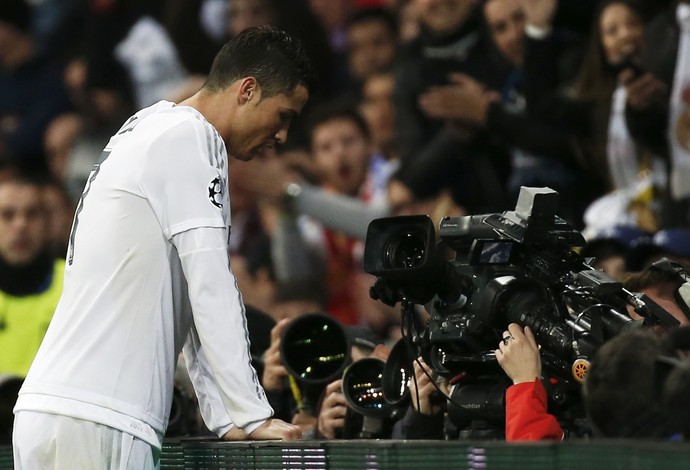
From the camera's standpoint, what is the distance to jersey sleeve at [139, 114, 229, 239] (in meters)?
3.20

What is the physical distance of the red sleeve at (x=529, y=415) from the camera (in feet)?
10.7

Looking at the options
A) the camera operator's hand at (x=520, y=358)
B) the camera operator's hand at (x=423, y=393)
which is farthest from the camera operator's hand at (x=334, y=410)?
the camera operator's hand at (x=520, y=358)

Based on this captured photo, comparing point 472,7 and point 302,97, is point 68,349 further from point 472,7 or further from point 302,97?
point 472,7

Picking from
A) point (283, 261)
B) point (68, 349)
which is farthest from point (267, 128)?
point (283, 261)

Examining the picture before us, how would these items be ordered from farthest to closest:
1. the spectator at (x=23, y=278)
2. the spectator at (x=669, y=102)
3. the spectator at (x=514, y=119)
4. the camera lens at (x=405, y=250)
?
the spectator at (x=23, y=278)
the spectator at (x=514, y=119)
the spectator at (x=669, y=102)
the camera lens at (x=405, y=250)

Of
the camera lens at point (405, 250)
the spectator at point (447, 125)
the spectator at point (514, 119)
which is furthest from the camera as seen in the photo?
the spectator at point (447, 125)

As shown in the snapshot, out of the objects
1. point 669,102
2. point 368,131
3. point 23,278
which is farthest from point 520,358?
point 23,278

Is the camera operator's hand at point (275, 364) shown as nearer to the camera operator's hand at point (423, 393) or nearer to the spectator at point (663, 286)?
the camera operator's hand at point (423, 393)

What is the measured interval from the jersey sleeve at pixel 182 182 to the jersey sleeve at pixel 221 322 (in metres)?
0.04

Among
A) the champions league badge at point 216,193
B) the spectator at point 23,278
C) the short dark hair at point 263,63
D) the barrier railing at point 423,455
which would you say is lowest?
the barrier railing at point 423,455

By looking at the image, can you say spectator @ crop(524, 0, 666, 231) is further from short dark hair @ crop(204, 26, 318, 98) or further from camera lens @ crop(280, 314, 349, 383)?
short dark hair @ crop(204, 26, 318, 98)

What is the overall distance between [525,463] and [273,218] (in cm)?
642

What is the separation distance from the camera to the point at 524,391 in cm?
335

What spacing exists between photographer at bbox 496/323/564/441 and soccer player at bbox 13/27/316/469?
577mm
